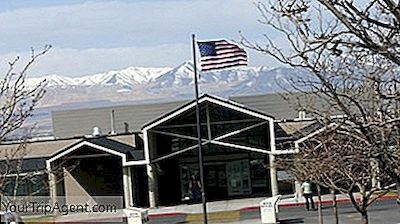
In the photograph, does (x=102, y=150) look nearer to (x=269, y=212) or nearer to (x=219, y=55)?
(x=269, y=212)

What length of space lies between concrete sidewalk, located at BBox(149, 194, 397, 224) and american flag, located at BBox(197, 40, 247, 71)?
337 inches

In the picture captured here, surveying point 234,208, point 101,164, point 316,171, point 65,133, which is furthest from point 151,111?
point 316,171

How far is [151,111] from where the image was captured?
2729 inches

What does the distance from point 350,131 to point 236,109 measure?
3919 centimetres

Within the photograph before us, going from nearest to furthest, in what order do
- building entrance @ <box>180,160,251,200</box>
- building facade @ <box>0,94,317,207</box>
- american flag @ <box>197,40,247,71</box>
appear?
american flag @ <box>197,40,247,71</box> < building facade @ <box>0,94,317,207</box> < building entrance @ <box>180,160,251,200</box>

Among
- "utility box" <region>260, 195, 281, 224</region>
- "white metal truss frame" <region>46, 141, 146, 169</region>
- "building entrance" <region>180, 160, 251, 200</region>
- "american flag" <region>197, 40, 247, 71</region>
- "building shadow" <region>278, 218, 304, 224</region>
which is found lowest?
"building shadow" <region>278, 218, 304, 224</region>

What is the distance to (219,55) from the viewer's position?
3478 centimetres

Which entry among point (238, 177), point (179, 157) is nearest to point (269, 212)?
point (238, 177)

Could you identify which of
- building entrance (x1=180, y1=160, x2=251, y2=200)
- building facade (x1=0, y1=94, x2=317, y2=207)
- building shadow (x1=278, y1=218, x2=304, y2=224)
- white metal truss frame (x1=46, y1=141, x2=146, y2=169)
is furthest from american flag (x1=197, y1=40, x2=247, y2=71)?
building entrance (x1=180, y1=160, x2=251, y2=200)

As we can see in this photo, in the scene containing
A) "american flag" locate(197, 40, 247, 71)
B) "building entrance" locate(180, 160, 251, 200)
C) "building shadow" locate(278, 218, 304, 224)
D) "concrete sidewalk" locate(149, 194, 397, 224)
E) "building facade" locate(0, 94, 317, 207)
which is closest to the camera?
"american flag" locate(197, 40, 247, 71)

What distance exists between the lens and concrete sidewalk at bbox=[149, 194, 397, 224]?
141 ft

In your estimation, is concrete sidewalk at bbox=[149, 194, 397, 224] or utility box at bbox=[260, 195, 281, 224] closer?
utility box at bbox=[260, 195, 281, 224]

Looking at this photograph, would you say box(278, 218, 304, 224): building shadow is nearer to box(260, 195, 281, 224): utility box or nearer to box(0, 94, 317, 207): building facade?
box(260, 195, 281, 224): utility box

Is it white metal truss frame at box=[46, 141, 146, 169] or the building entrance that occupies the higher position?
white metal truss frame at box=[46, 141, 146, 169]
